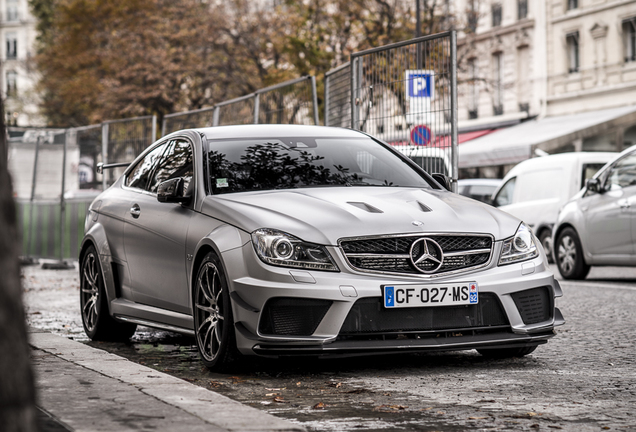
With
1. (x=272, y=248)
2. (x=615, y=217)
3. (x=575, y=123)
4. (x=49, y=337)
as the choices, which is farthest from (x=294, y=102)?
(x=575, y=123)

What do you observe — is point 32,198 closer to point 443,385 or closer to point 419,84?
point 419,84

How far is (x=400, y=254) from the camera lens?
6.38 m

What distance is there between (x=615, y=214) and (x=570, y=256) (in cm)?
147

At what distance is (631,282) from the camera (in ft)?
48.3

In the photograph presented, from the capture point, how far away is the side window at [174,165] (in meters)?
7.80

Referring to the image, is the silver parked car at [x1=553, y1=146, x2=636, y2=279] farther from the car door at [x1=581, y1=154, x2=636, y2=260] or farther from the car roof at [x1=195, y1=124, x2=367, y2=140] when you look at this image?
the car roof at [x1=195, y1=124, x2=367, y2=140]

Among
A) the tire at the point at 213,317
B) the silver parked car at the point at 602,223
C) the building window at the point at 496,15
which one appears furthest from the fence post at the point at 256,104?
the building window at the point at 496,15

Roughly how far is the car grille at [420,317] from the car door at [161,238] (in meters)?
1.40

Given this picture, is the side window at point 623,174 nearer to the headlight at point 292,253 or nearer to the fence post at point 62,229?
the headlight at point 292,253

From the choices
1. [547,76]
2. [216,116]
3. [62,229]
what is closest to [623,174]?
[216,116]

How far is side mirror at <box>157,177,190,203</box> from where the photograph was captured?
731 cm

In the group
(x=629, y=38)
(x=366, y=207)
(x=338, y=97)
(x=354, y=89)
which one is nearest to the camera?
(x=366, y=207)

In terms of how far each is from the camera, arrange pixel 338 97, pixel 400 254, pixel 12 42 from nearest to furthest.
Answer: pixel 400 254 < pixel 338 97 < pixel 12 42

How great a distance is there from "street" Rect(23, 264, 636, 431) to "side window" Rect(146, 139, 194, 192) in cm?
125
